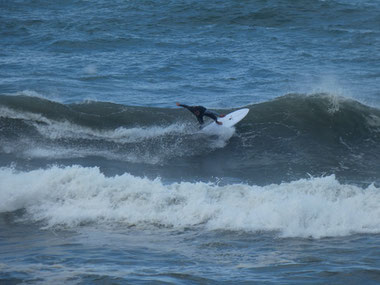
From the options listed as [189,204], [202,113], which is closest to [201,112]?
[202,113]

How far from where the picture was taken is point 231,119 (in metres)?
17.3

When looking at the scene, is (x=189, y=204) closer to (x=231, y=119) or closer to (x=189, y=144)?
(x=189, y=144)

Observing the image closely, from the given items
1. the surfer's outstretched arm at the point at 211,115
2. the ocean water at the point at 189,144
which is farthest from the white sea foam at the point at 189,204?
the surfer's outstretched arm at the point at 211,115

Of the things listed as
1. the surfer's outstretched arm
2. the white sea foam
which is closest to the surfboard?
the surfer's outstretched arm

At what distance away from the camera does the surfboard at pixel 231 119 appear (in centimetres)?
1703

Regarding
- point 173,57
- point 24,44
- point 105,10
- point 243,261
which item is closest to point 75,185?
point 243,261

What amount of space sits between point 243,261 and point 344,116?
34.5 ft

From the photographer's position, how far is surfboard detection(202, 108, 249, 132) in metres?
17.0

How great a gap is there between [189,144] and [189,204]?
18.2 ft

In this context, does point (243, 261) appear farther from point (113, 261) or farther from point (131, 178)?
point (131, 178)

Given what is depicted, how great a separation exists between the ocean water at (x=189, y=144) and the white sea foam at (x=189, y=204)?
37mm

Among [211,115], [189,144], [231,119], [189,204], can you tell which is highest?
[211,115]

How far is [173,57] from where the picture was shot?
25.8 meters

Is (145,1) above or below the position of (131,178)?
above
